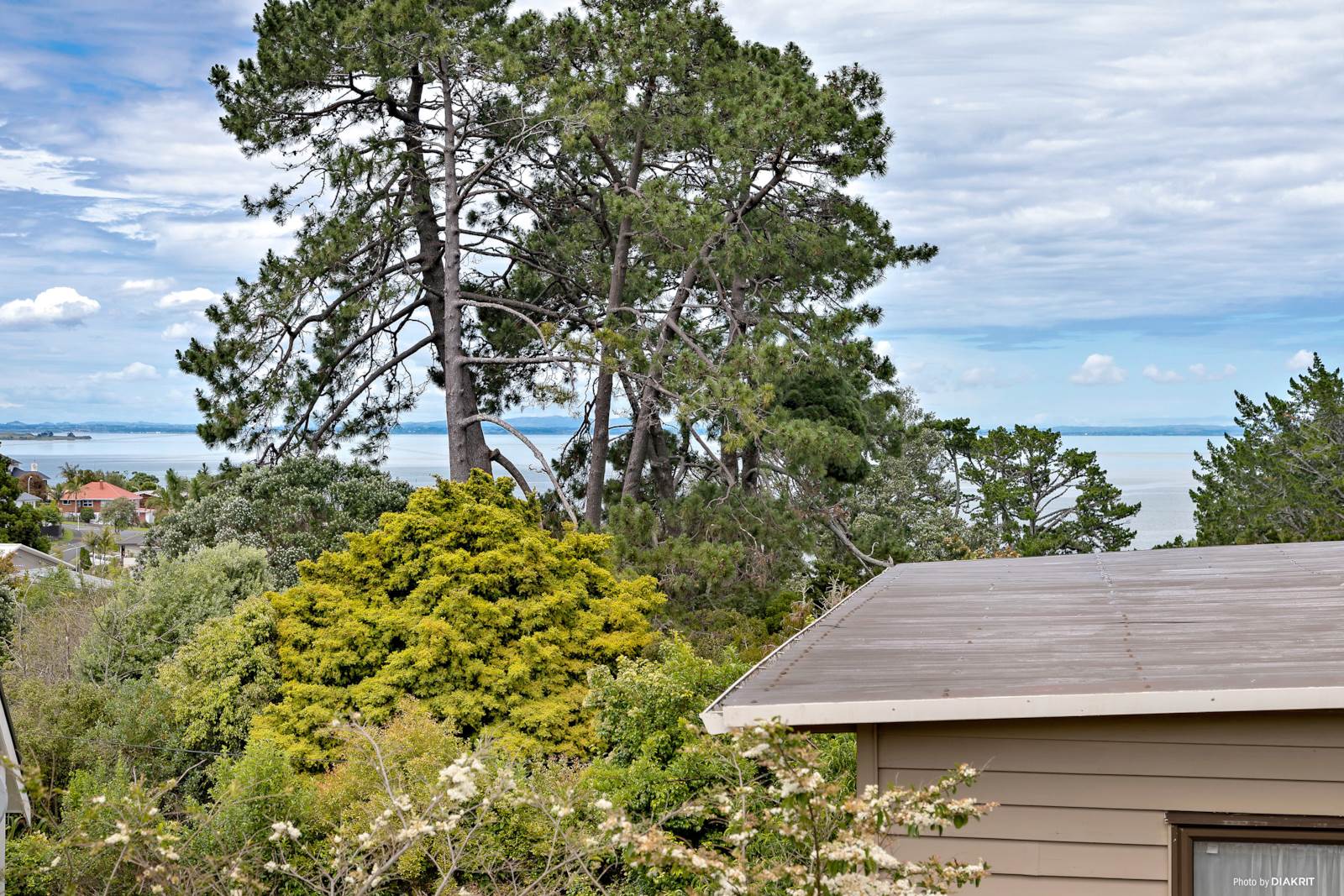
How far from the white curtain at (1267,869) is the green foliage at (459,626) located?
381 inches

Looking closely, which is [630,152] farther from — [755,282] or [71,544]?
[71,544]

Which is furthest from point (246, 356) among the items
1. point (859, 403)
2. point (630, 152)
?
point (859, 403)

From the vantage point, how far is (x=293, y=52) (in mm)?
22984

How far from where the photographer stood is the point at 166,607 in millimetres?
18188

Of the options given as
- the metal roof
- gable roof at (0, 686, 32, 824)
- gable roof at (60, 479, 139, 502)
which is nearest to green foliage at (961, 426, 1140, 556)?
the metal roof

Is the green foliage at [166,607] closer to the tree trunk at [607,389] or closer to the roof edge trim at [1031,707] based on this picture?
the tree trunk at [607,389]

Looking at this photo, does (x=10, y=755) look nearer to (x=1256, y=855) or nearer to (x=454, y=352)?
(x=1256, y=855)

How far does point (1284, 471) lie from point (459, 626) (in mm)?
26958

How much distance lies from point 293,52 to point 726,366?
36.2ft

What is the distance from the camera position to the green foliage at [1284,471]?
31.3m

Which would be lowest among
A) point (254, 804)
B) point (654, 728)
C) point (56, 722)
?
point (56, 722)

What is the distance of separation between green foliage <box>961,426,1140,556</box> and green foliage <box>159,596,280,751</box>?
81.1ft

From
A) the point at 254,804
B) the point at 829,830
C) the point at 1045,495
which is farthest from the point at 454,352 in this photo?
the point at 829,830

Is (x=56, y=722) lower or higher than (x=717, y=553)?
lower
